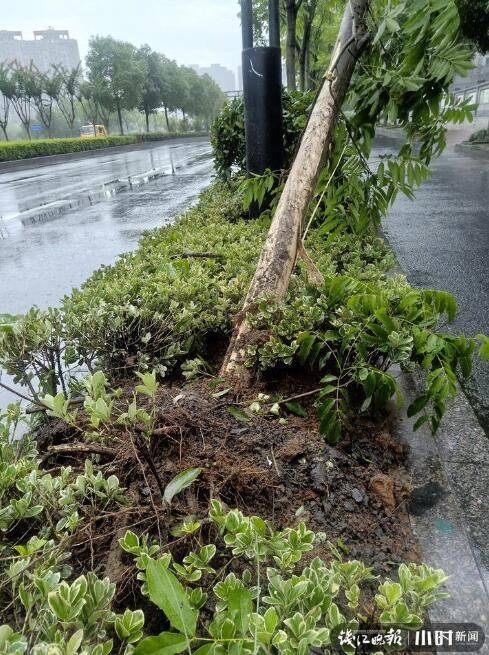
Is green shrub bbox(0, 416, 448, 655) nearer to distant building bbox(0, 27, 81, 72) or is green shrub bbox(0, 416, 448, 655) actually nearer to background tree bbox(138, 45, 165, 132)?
background tree bbox(138, 45, 165, 132)

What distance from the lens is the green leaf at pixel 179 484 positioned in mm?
1339

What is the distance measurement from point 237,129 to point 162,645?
252 inches

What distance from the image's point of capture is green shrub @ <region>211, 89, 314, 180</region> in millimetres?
5938

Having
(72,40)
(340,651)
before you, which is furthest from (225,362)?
(72,40)

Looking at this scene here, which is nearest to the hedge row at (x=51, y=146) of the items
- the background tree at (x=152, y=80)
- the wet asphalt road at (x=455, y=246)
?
the background tree at (x=152, y=80)

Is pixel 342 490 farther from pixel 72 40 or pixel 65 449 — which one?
pixel 72 40

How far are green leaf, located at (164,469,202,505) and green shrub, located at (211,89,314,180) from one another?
5.13 metres

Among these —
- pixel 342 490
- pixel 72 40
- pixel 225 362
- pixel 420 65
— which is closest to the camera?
pixel 342 490

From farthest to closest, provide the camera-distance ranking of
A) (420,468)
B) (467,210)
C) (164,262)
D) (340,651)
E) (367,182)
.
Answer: (467,210) < (367,182) < (164,262) < (420,468) < (340,651)

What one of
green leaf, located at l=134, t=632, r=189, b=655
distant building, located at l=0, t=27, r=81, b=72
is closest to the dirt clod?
green leaf, located at l=134, t=632, r=189, b=655

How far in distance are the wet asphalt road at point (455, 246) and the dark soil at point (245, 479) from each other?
117 centimetres

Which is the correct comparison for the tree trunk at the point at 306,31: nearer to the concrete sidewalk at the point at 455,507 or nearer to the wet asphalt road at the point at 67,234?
the wet asphalt road at the point at 67,234

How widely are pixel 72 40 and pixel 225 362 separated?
140426mm

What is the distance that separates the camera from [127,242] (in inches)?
301
